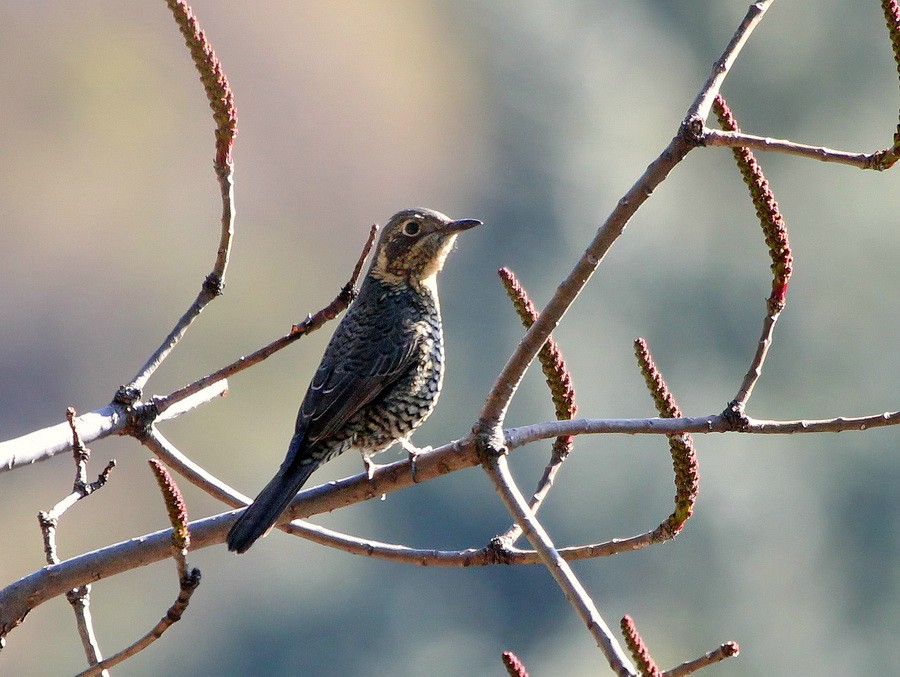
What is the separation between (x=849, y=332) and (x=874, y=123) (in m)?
8.97

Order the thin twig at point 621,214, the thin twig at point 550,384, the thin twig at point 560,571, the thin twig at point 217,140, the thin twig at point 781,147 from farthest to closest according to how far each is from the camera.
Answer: the thin twig at point 550,384, the thin twig at point 217,140, the thin twig at point 621,214, the thin twig at point 781,147, the thin twig at point 560,571

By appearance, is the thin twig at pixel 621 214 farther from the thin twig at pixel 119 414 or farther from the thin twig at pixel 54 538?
the thin twig at pixel 54 538

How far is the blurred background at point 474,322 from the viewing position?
32.9m

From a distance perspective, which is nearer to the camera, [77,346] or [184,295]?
[77,346]

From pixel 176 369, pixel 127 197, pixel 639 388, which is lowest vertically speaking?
pixel 639 388

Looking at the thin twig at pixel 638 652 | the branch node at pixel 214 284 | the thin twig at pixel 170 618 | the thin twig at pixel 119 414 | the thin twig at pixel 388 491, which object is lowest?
the thin twig at pixel 638 652

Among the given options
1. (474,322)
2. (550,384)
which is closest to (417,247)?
(550,384)

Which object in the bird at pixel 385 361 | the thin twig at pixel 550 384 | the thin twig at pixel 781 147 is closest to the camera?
the thin twig at pixel 781 147

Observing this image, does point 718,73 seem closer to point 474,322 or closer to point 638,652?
point 638,652

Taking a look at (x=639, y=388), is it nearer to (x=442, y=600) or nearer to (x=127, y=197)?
(x=442, y=600)

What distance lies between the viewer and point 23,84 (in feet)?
146

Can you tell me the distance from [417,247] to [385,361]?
0.73m

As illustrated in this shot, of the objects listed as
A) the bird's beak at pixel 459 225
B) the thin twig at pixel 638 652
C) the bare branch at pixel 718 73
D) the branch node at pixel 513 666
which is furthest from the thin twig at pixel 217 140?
the bird's beak at pixel 459 225

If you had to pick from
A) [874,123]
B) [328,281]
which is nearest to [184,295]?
[328,281]
